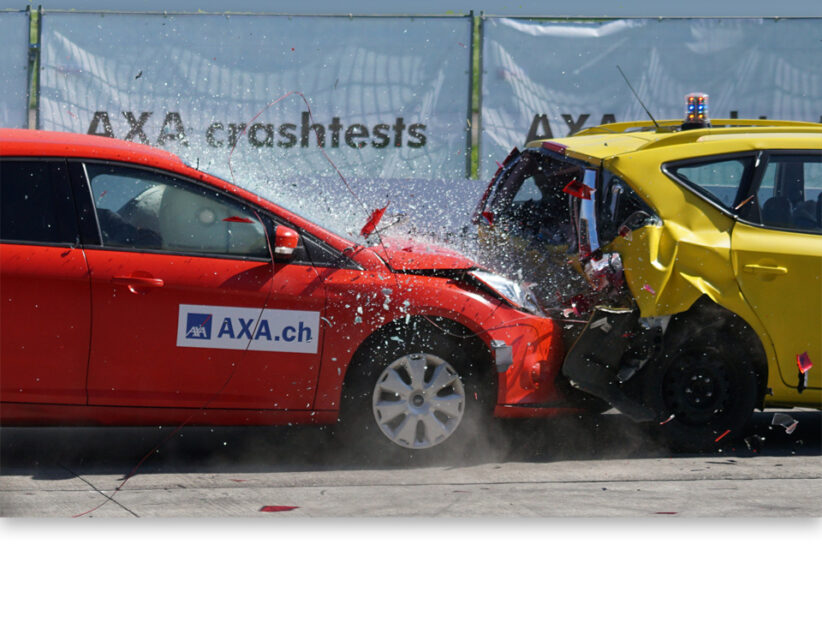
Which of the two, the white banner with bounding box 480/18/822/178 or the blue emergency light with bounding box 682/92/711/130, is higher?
the white banner with bounding box 480/18/822/178

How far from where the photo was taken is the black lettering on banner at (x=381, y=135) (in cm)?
925

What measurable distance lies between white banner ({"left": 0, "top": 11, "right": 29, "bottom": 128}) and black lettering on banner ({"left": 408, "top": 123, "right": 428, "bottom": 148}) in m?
3.29

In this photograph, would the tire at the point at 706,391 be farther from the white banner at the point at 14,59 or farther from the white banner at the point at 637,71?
the white banner at the point at 14,59

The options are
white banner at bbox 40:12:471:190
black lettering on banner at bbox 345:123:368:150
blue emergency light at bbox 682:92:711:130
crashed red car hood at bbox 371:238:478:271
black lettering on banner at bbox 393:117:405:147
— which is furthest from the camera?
black lettering on banner at bbox 393:117:405:147

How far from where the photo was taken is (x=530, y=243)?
6.20m

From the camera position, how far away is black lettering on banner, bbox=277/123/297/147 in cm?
819

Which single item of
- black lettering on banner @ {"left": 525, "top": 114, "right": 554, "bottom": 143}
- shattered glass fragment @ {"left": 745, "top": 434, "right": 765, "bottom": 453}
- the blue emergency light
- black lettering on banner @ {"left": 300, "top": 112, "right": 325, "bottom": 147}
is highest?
black lettering on banner @ {"left": 525, "top": 114, "right": 554, "bottom": 143}

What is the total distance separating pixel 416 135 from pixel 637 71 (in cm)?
234

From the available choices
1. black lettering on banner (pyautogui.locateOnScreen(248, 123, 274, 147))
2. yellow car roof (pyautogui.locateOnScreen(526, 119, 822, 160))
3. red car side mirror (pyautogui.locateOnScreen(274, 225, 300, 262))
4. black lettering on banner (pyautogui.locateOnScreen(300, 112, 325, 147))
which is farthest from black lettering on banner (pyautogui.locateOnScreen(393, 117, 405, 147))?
red car side mirror (pyautogui.locateOnScreen(274, 225, 300, 262))

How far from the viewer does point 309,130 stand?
8.67 m

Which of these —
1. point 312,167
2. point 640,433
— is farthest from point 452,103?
point 640,433

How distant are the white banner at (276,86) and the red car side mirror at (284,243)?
2.23 metres

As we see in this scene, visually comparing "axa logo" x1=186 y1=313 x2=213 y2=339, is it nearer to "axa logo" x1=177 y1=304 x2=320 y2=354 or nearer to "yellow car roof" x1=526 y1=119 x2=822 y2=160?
"axa logo" x1=177 y1=304 x2=320 y2=354

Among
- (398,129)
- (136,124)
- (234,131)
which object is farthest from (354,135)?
(136,124)
